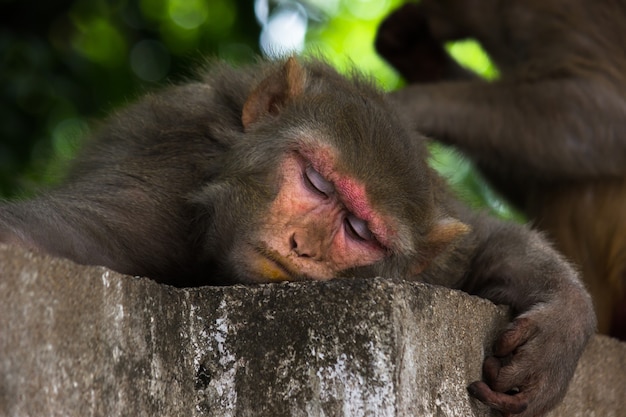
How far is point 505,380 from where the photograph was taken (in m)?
3.04

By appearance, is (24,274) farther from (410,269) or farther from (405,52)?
(405,52)

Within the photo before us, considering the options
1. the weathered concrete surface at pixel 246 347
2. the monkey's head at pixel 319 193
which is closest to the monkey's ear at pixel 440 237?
the monkey's head at pixel 319 193

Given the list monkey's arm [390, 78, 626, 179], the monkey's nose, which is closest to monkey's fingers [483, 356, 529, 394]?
the monkey's nose

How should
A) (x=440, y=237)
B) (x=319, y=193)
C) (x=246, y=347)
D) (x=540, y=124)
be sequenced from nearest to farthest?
(x=246, y=347)
(x=319, y=193)
(x=440, y=237)
(x=540, y=124)

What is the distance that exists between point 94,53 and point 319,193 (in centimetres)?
463

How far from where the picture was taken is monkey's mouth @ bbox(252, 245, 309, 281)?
310 cm

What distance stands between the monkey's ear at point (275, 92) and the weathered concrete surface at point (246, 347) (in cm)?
102

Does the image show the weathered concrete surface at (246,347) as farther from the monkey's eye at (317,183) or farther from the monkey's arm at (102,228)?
the monkey's eye at (317,183)

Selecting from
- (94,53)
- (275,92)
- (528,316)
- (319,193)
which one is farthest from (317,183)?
(94,53)

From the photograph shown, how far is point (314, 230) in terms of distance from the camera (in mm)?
3139

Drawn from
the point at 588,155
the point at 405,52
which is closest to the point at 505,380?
the point at 588,155

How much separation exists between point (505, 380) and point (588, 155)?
2640 mm

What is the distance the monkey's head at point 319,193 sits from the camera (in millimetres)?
3162

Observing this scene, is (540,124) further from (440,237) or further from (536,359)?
(536,359)
